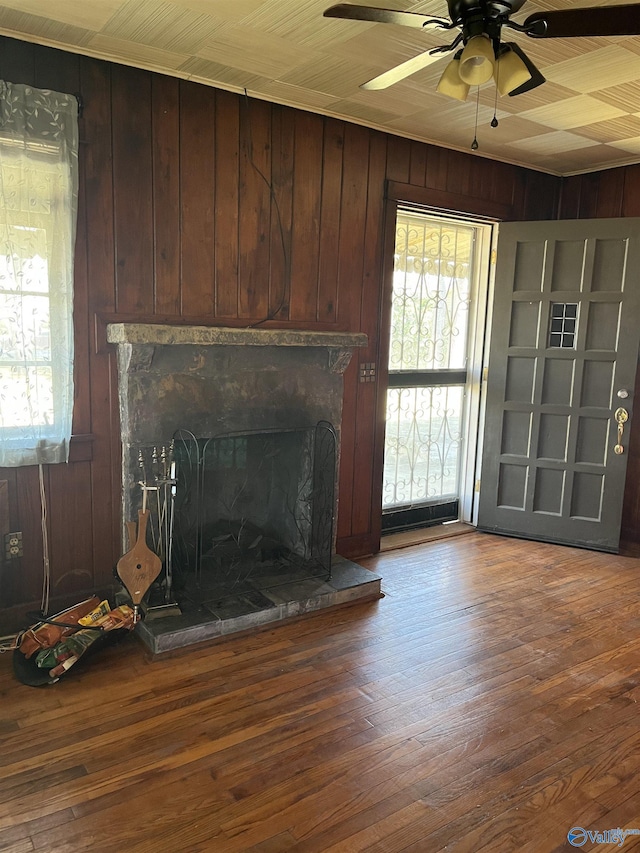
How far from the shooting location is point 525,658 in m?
2.87

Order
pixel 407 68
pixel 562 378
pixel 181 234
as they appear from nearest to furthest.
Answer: pixel 407 68 < pixel 181 234 < pixel 562 378

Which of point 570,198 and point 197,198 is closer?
point 197,198

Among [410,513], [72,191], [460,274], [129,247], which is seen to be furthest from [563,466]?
[72,191]

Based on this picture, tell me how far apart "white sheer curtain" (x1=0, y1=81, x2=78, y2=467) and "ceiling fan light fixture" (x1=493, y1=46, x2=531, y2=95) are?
5.77ft

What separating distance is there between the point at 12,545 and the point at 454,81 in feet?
Result: 8.43

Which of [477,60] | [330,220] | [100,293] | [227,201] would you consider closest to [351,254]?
[330,220]

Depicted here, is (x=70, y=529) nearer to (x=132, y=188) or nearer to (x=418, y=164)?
(x=132, y=188)

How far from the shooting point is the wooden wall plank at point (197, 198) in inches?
121

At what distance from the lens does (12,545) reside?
287 centimetres

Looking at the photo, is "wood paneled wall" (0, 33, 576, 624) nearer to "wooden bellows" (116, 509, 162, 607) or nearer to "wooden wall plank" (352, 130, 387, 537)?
"wooden wall plank" (352, 130, 387, 537)

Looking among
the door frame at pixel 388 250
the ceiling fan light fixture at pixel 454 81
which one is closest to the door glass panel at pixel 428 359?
the door frame at pixel 388 250

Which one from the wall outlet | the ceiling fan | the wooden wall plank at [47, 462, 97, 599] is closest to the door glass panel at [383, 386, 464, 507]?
the wooden wall plank at [47, 462, 97, 599]

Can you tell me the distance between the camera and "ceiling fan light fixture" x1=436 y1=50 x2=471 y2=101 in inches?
78.4

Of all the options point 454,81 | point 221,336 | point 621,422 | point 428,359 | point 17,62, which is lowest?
point 621,422
